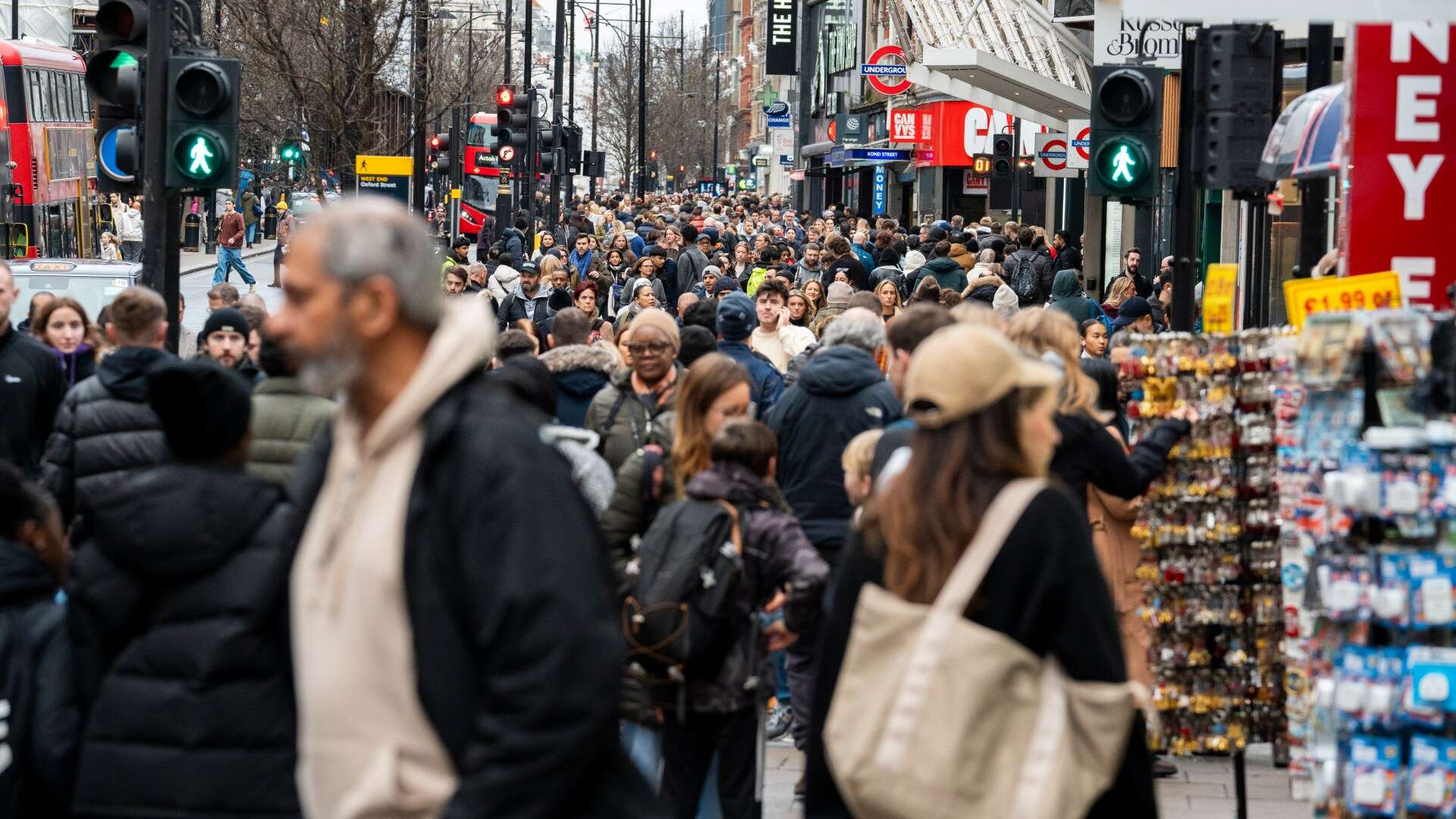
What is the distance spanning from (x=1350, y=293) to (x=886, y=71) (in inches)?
1245

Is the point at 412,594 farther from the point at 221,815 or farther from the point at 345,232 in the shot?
the point at 221,815

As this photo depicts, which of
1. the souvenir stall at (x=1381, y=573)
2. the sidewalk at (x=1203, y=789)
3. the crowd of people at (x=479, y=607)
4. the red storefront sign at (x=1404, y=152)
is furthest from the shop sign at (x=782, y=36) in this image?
the souvenir stall at (x=1381, y=573)

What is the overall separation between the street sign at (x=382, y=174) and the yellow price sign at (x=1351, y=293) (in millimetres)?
25149

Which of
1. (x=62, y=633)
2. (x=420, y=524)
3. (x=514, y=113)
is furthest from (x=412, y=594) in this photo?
(x=514, y=113)

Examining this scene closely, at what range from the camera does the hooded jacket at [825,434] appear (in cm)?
793

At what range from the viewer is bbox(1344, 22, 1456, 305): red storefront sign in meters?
5.58

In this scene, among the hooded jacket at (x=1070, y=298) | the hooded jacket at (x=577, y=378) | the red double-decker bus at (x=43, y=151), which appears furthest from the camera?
the red double-decker bus at (x=43, y=151)

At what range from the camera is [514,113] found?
31.4 meters

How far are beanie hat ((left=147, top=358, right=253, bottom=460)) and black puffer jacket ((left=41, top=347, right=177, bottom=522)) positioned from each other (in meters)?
3.00

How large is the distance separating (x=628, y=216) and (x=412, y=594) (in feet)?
151

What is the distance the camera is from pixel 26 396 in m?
8.21

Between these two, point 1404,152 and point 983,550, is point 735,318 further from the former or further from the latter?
point 983,550

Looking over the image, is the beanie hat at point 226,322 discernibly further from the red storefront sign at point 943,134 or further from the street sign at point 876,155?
the red storefront sign at point 943,134

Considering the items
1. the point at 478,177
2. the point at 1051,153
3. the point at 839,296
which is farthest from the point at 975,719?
the point at 478,177
